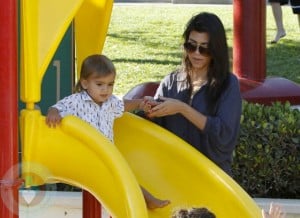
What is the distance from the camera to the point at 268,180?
5.37 metres

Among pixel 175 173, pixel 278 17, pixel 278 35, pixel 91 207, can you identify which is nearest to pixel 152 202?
pixel 175 173

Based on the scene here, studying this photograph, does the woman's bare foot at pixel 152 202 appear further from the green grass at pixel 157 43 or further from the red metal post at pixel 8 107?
the green grass at pixel 157 43

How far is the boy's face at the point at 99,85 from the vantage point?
374cm

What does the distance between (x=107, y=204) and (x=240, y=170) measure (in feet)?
6.03

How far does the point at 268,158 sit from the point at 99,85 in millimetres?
1826

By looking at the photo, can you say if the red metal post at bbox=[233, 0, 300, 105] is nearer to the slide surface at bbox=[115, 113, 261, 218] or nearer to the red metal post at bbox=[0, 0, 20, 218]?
the slide surface at bbox=[115, 113, 261, 218]

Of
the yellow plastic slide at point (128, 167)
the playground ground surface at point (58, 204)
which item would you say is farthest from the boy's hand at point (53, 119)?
the playground ground surface at point (58, 204)

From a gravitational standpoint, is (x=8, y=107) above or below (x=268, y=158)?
above

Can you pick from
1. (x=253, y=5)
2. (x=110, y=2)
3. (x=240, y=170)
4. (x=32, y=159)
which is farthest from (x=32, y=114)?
(x=253, y=5)

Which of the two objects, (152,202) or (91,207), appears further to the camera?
(91,207)

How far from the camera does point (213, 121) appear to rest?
3789 millimetres

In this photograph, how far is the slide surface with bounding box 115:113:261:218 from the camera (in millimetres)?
3871

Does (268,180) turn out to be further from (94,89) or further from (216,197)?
(94,89)

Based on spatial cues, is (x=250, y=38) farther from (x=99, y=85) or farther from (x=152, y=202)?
(x=99, y=85)
